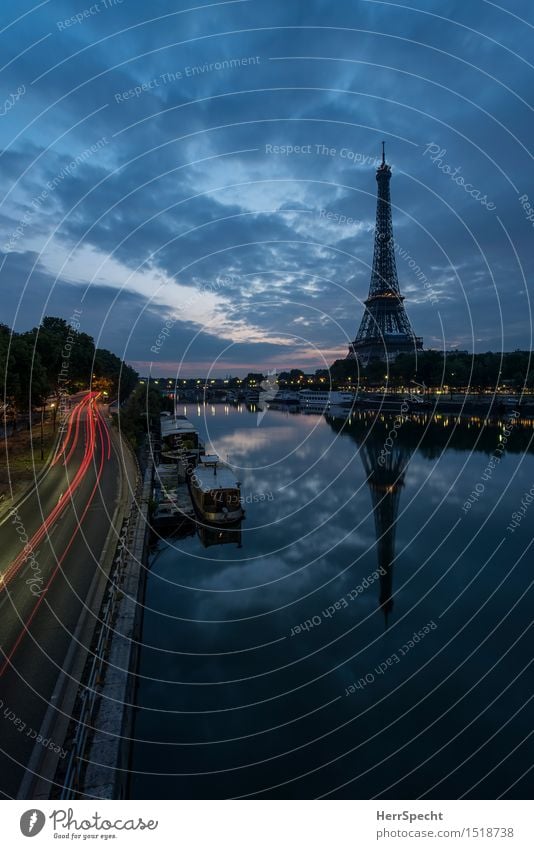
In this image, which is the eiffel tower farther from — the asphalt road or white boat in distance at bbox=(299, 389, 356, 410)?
the asphalt road

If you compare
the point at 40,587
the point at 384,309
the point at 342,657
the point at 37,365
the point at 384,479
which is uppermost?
the point at 384,309

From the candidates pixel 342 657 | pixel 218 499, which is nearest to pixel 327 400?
pixel 218 499

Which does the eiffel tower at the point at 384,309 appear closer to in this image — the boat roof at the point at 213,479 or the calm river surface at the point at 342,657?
the calm river surface at the point at 342,657

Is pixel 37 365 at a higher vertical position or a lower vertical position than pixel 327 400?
higher

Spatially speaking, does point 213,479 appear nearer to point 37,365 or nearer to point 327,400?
point 37,365

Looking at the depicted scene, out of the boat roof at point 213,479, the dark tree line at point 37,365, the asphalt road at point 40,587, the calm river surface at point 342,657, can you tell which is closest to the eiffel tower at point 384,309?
the dark tree line at point 37,365

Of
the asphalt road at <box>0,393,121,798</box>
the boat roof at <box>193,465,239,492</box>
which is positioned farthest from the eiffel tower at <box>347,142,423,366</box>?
the asphalt road at <box>0,393,121,798</box>

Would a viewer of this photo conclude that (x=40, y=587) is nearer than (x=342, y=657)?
Yes
